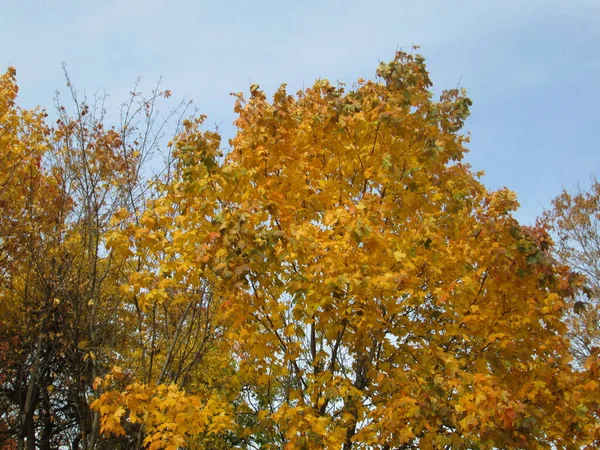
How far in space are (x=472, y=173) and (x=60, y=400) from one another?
1189 centimetres

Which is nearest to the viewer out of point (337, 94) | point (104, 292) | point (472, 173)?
point (337, 94)

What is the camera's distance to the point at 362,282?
15.5ft

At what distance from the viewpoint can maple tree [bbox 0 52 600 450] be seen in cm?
470

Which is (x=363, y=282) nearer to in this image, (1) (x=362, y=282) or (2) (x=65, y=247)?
(1) (x=362, y=282)

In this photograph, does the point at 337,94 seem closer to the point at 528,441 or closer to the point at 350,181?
the point at 350,181

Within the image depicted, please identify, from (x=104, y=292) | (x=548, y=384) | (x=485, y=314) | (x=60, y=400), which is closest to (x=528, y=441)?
(x=548, y=384)

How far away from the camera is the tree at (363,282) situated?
4.70 m

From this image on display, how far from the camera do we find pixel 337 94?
636cm

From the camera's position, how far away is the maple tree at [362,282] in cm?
470

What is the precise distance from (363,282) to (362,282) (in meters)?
0.02

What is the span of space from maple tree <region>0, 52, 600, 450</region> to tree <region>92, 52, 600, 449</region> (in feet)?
0.07

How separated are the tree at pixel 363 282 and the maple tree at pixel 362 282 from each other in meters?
0.02

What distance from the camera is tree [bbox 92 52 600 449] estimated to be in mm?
4695

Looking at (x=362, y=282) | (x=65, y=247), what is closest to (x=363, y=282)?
(x=362, y=282)
